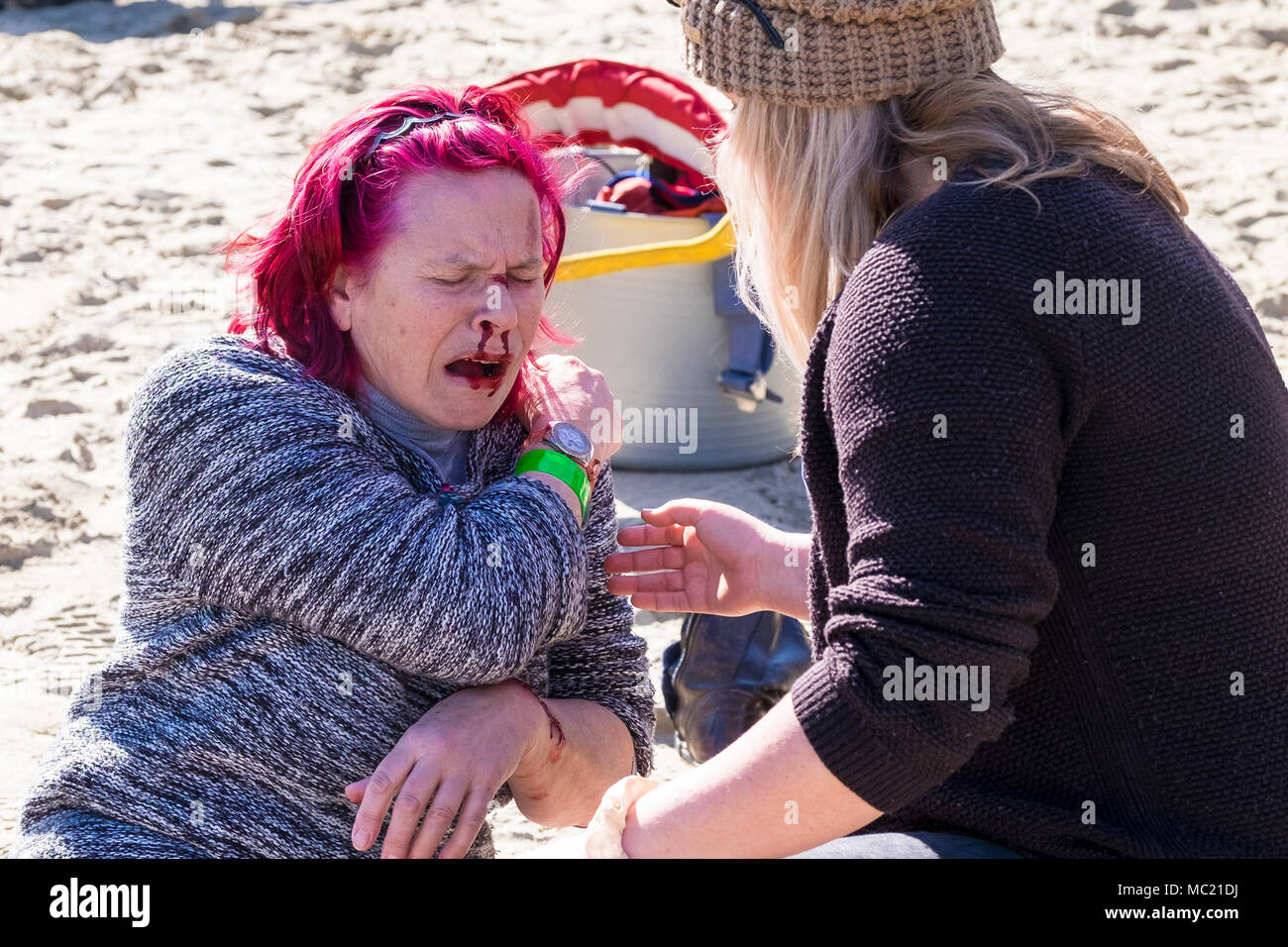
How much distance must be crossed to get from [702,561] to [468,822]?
58 centimetres

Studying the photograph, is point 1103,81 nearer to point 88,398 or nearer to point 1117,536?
point 88,398

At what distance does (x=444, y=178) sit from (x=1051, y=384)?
787 millimetres

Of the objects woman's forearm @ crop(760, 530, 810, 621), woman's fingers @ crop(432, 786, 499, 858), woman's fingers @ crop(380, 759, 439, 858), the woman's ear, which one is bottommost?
woman's fingers @ crop(432, 786, 499, 858)

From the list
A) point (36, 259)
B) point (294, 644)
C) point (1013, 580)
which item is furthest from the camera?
point (36, 259)

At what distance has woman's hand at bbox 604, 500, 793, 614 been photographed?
1.92m

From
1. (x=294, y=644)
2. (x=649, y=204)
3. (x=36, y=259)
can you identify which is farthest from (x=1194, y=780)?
(x=36, y=259)

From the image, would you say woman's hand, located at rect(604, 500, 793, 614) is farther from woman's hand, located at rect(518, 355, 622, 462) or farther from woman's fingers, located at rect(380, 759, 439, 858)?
woman's fingers, located at rect(380, 759, 439, 858)

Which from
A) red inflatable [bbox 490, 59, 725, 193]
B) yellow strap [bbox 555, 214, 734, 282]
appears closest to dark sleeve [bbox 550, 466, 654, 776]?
yellow strap [bbox 555, 214, 734, 282]

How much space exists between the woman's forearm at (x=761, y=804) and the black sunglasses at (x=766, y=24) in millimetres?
702

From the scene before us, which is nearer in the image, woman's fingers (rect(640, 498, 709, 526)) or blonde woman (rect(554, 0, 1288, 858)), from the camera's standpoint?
blonde woman (rect(554, 0, 1288, 858))

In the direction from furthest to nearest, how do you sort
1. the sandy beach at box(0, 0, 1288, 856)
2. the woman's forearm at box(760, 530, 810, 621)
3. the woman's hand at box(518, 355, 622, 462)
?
the sandy beach at box(0, 0, 1288, 856) → the woman's forearm at box(760, 530, 810, 621) → the woman's hand at box(518, 355, 622, 462)

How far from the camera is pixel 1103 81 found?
20.2 feet

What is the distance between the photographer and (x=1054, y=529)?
4.48ft

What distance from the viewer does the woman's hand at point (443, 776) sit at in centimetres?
152
